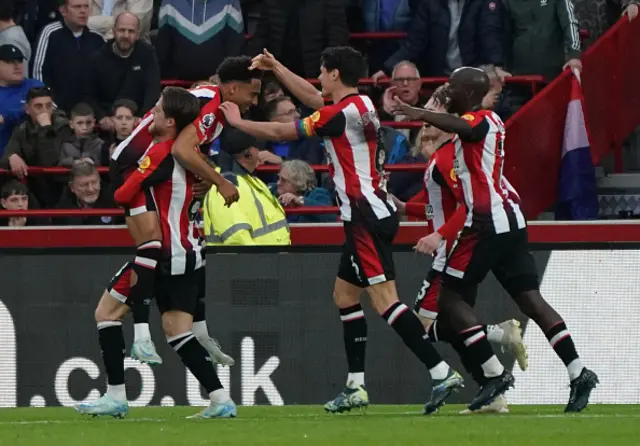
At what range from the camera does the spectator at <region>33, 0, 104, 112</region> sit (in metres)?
16.2

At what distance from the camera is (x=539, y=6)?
15.8 meters

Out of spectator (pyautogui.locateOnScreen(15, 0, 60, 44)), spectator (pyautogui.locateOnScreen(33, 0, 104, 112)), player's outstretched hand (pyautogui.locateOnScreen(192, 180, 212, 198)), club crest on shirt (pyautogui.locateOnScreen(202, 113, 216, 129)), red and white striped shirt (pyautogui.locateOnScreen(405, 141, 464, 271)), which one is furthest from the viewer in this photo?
spectator (pyautogui.locateOnScreen(15, 0, 60, 44))

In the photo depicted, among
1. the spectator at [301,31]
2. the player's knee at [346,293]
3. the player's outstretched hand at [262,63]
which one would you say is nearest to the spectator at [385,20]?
the spectator at [301,31]

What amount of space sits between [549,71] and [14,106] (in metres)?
5.09

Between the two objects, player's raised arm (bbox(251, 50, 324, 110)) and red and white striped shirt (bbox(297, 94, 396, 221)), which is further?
player's raised arm (bbox(251, 50, 324, 110))

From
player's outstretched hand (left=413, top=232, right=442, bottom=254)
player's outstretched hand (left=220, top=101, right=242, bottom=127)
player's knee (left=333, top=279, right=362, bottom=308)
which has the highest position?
player's outstretched hand (left=220, top=101, right=242, bottom=127)

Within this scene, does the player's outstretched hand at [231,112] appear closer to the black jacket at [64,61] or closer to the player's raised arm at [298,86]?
the player's raised arm at [298,86]

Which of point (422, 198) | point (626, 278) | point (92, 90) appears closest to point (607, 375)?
point (626, 278)

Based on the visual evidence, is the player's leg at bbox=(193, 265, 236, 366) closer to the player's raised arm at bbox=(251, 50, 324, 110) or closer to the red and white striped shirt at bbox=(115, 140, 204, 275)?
the red and white striped shirt at bbox=(115, 140, 204, 275)

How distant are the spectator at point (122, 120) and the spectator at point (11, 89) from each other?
0.94 m

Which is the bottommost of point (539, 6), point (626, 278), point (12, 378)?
point (12, 378)

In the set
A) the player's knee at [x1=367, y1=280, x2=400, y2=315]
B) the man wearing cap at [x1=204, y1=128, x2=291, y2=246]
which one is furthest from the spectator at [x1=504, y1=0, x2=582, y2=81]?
the player's knee at [x1=367, y1=280, x2=400, y2=315]

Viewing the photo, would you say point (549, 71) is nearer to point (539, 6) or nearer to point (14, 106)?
point (539, 6)

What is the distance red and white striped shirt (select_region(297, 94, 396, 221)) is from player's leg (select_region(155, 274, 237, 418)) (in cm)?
112
